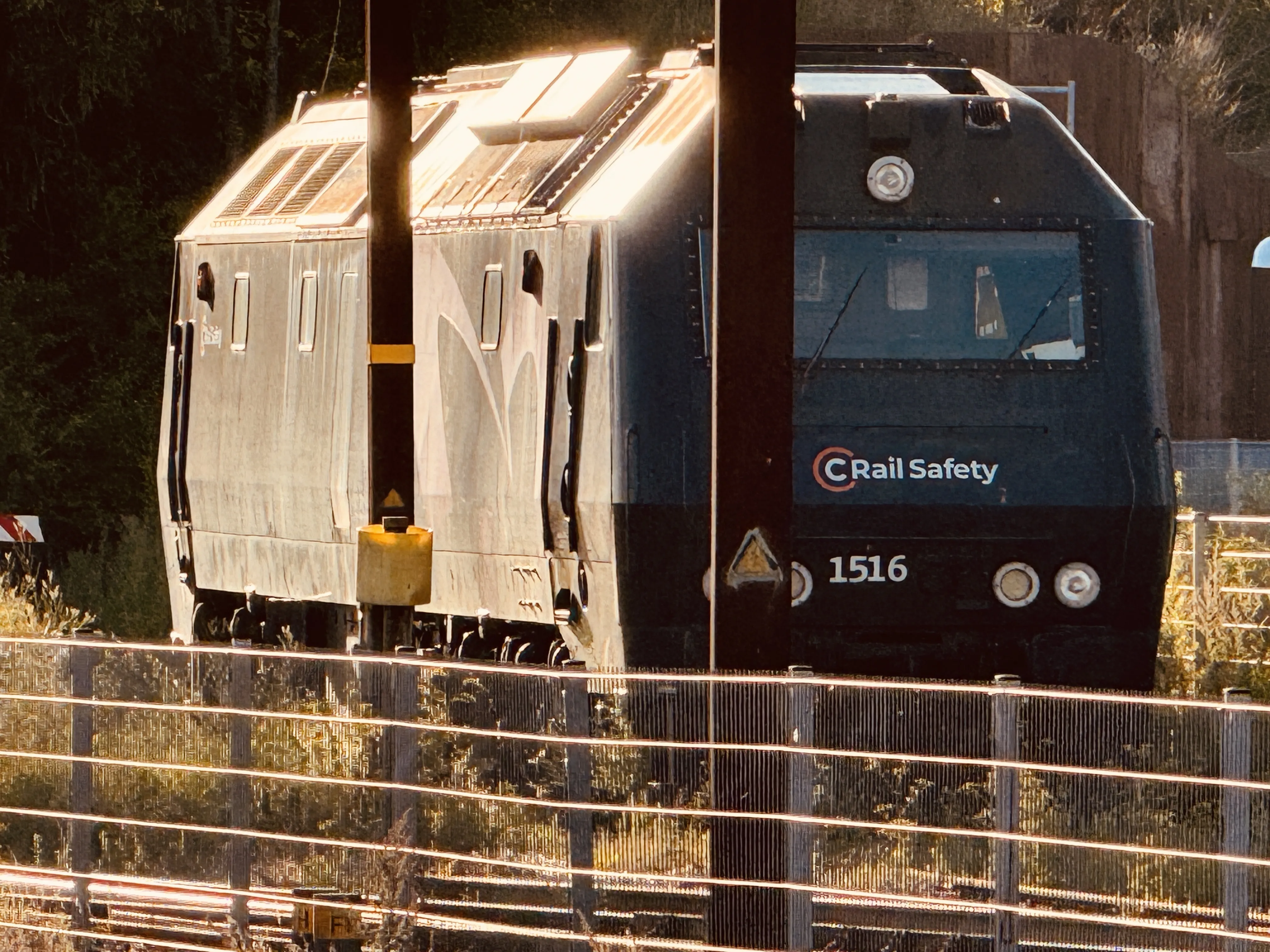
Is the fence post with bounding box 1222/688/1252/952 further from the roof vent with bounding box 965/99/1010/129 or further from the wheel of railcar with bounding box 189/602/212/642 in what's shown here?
the wheel of railcar with bounding box 189/602/212/642

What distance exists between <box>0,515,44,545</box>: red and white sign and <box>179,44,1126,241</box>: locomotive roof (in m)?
4.74

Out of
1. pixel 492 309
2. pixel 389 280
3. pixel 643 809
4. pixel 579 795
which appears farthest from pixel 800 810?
pixel 492 309

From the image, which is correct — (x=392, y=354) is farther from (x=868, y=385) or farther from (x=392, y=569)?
(x=868, y=385)

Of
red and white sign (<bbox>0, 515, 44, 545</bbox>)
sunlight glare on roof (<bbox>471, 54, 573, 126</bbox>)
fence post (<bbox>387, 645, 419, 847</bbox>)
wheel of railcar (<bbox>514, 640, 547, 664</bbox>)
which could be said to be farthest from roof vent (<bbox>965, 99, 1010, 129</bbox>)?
red and white sign (<bbox>0, 515, 44, 545</bbox>)

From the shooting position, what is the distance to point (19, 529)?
23.7 m

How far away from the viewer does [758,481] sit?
9906 millimetres

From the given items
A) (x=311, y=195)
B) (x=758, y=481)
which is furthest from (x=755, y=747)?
(x=311, y=195)

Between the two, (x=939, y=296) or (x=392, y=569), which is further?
(x=392, y=569)

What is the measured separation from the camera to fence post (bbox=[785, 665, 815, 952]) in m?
9.37

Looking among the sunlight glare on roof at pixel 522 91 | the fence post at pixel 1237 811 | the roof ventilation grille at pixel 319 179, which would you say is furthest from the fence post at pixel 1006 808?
the roof ventilation grille at pixel 319 179

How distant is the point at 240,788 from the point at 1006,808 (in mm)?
3213

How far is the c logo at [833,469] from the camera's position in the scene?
45.4 feet

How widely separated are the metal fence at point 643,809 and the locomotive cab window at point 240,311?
26.0ft

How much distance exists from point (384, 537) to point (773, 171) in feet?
17.7
